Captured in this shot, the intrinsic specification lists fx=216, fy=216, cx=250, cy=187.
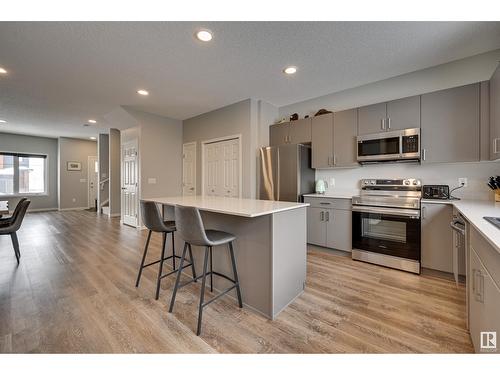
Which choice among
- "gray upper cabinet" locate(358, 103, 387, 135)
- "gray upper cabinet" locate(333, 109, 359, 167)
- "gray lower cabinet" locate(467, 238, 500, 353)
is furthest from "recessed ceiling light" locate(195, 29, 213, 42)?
"gray lower cabinet" locate(467, 238, 500, 353)

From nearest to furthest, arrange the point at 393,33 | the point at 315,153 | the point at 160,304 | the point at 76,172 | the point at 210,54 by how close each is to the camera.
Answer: the point at 160,304 → the point at 393,33 → the point at 210,54 → the point at 315,153 → the point at 76,172

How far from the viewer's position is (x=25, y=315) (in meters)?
1.80

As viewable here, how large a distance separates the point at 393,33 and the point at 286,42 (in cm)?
106

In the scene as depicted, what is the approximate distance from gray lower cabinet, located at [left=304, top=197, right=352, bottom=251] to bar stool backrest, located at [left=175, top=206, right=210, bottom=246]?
2183mm

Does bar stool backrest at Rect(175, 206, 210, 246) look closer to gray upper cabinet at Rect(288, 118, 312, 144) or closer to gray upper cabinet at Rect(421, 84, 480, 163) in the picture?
gray upper cabinet at Rect(288, 118, 312, 144)

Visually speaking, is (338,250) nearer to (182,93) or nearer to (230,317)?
(230,317)

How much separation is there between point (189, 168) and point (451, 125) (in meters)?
4.79

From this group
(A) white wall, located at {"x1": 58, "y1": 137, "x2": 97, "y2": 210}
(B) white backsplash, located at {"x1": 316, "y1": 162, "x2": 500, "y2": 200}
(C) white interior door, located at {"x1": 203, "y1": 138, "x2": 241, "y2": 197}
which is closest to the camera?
(B) white backsplash, located at {"x1": 316, "y1": 162, "x2": 500, "y2": 200}

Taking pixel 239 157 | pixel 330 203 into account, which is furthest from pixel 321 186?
pixel 239 157

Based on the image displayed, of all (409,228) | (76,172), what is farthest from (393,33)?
(76,172)

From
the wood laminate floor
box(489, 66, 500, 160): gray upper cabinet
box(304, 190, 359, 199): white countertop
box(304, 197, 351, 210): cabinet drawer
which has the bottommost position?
the wood laminate floor

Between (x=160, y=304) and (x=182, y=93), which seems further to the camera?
(x=182, y=93)

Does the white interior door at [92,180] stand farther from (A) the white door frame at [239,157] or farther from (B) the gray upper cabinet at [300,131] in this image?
(B) the gray upper cabinet at [300,131]

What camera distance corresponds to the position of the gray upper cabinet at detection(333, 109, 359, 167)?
3.21 m
